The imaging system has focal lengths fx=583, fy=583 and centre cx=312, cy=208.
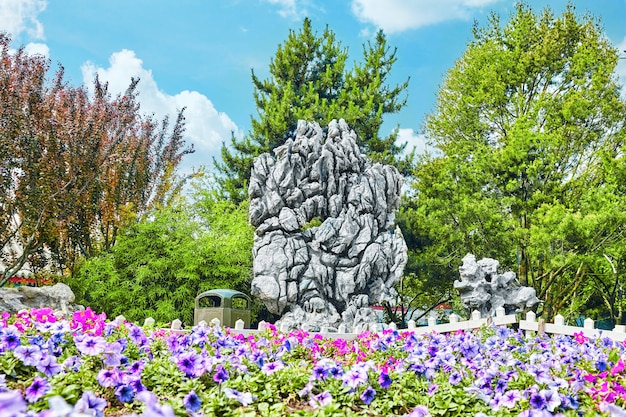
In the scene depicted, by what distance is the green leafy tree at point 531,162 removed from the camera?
15984 millimetres

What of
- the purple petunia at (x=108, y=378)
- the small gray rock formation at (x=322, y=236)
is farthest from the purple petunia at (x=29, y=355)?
the small gray rock formation at (x=322, y=236)

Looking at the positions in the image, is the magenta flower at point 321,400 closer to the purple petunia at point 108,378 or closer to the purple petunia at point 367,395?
the purple petunia at point 367,395

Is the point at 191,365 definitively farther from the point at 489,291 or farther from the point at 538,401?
the point at 489,291

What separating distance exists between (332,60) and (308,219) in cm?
1017

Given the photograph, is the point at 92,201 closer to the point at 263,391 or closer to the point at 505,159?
the point at 505,159

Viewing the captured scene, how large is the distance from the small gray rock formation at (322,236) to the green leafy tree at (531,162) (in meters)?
3.26

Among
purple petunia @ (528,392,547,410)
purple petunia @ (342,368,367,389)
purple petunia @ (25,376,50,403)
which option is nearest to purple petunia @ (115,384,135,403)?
purple petunia @ (25,376,50,403)

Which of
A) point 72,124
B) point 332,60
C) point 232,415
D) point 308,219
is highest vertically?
point 332,60

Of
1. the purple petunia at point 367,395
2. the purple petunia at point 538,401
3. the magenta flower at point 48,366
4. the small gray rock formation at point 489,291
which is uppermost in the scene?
the small gray rock formation at point 489,291

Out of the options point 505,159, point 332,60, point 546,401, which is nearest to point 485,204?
point 505,159

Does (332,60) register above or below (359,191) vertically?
above

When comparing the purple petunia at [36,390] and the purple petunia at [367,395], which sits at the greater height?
the purple petunia at [36,390]

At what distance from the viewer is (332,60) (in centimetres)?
2272

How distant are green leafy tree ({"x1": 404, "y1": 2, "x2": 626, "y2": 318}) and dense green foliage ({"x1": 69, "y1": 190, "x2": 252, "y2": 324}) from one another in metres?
5.95
